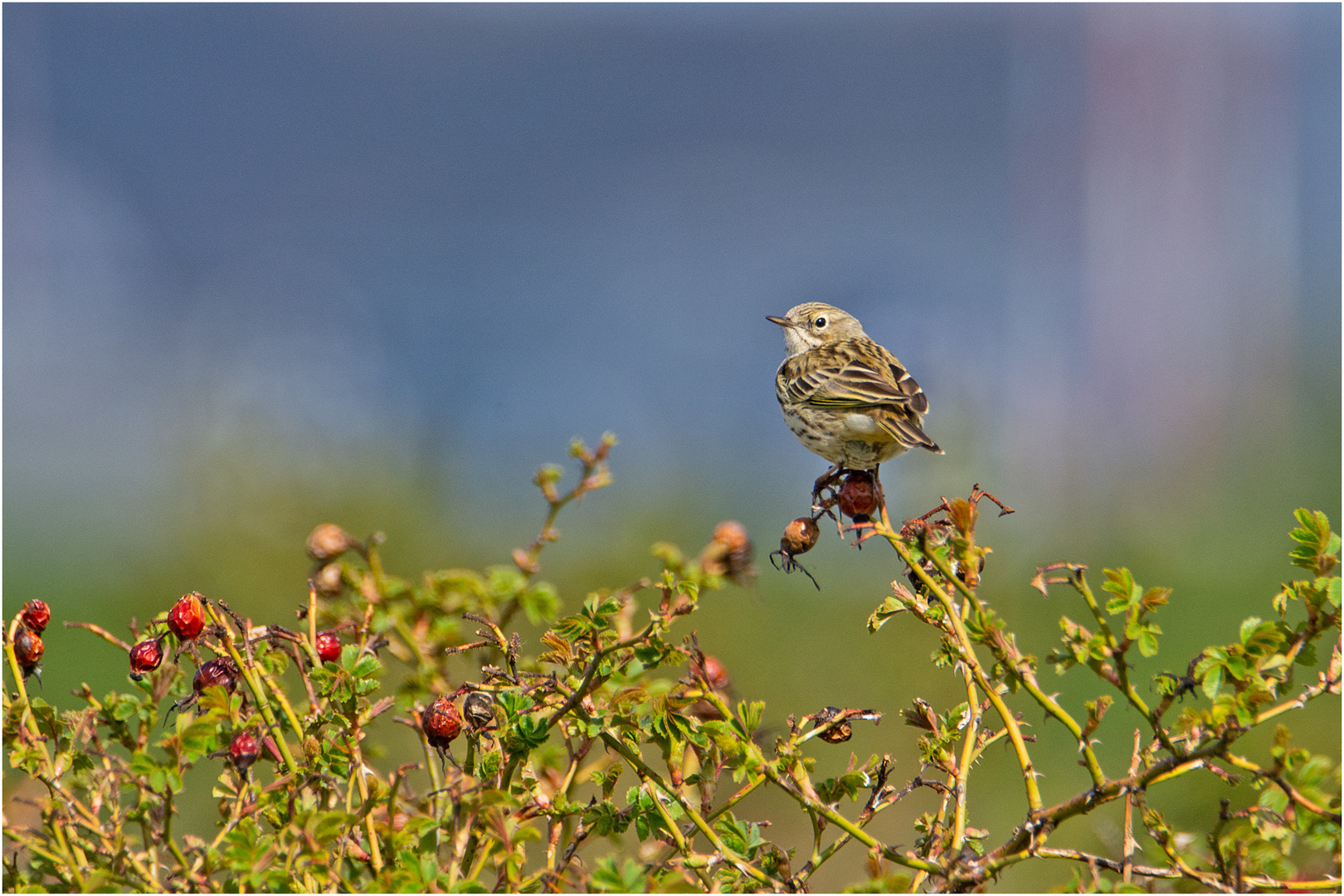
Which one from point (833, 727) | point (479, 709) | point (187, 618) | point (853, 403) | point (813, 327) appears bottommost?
point (833, 727)

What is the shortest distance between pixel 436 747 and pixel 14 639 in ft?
1.94

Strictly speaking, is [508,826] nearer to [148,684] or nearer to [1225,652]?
[148,684]

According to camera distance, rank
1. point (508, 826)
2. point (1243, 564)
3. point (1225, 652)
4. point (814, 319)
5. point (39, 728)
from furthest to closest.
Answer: point (1243, 564), point (814, 319), point (39, 728), point (508, 826), point (1225, 652)

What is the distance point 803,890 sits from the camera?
1248 mm

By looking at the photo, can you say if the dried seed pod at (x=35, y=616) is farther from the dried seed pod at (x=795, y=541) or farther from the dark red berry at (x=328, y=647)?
the dried seed pod at (x=795, y=541)

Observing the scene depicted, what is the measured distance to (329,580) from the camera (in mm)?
1234

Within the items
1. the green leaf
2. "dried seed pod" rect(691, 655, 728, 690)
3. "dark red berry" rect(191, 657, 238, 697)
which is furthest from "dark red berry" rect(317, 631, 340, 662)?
the green leaf

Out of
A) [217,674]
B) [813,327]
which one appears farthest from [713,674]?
[813,327]

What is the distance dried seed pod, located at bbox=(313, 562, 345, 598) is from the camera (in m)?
1.23

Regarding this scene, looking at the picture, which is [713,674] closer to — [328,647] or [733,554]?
[733,554]

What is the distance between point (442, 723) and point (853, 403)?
1.67m

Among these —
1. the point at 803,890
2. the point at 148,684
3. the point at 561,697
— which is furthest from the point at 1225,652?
the point at 148,684

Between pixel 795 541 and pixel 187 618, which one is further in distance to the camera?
pixel 795 541

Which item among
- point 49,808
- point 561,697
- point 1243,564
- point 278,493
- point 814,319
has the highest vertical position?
point 814,319
